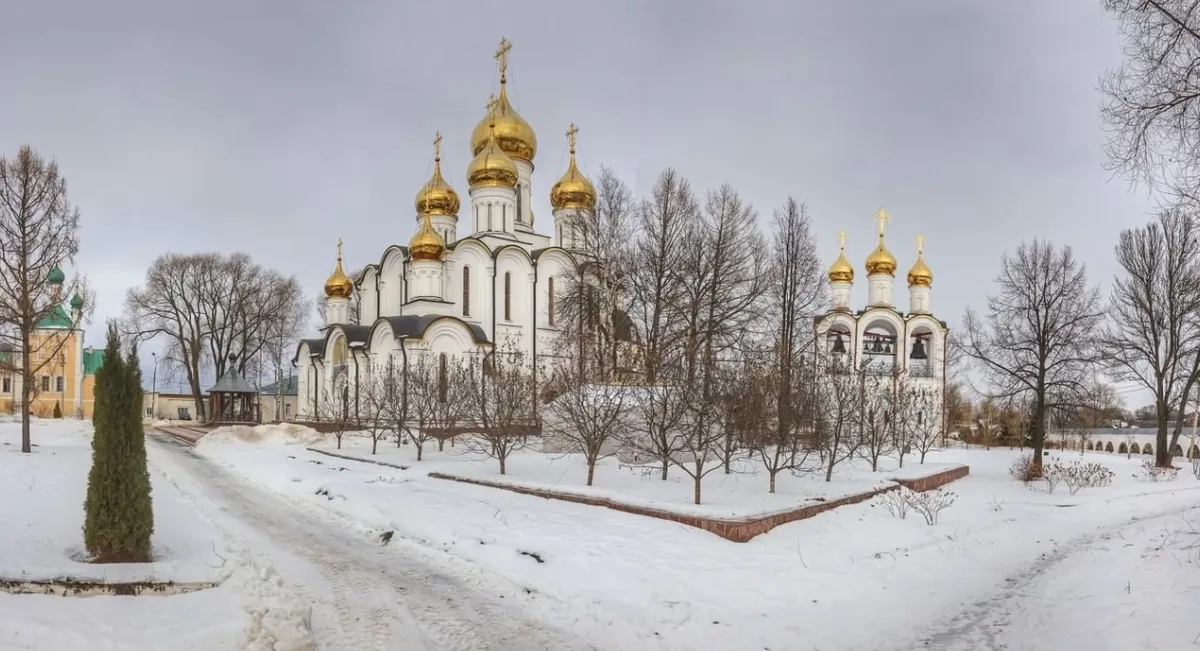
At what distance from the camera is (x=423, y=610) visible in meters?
6.56

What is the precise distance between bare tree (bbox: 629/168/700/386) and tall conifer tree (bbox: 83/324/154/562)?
47.0ft

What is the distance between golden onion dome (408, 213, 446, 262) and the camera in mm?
32031

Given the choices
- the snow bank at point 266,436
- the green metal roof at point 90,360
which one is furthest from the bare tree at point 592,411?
the green metal roof at point 90,360

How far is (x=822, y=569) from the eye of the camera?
315 inches

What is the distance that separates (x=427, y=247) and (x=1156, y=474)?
85.9 feet

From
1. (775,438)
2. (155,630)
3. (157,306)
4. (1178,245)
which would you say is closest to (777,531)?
(775,438)

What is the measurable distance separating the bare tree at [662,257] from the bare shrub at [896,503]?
8.33 m

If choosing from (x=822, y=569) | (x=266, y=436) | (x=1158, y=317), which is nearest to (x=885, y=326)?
(x=1158, y=317)

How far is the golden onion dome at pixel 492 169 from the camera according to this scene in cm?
3547

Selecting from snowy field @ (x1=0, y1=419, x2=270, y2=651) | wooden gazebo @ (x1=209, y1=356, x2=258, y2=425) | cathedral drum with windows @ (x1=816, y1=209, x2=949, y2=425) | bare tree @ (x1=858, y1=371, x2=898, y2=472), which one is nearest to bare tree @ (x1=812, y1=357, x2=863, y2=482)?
bare tree @ (x1=858, y1=371, x2=898, y2=472)

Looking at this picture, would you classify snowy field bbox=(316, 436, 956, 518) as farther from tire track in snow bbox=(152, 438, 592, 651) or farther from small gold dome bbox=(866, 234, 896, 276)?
small gold dome bbox=(866, 234, 896, 276)

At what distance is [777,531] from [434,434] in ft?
52.9

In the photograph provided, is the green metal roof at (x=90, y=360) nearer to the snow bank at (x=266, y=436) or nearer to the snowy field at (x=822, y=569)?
the snow bank at (x=266, y=436)

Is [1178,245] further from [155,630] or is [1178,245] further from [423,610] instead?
[155,630]
